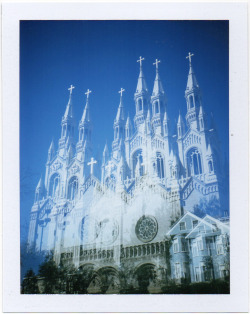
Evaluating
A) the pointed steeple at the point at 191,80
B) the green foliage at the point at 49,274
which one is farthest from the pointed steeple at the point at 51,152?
the pointed steeple at the point at 191,80

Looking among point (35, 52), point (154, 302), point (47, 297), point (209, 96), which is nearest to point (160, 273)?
point (154, 302)

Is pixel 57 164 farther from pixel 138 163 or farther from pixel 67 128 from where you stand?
pixel 138 163

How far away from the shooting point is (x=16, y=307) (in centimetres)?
638

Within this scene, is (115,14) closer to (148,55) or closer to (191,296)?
(148,55)

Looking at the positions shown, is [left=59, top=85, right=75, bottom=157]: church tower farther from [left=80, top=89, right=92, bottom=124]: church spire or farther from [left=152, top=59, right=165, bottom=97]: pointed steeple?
[left=152, top=59, right=165, bottom=97]: pointed steeple

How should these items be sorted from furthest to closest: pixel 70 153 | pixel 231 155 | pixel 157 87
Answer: pixel 70 153 < pixel 157 87 < pixel 231 155

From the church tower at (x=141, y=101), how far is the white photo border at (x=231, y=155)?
3.15 feet

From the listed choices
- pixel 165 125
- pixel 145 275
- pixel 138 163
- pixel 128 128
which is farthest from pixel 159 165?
pixel 145 275

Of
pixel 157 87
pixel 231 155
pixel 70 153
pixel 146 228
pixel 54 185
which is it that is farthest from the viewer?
pixel 70 153

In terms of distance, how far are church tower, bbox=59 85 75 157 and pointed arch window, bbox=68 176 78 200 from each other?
17.4 inches

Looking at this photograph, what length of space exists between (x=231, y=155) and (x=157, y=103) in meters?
1.42

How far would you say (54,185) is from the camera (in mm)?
7043

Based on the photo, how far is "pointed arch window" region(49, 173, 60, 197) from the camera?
6.98 metres


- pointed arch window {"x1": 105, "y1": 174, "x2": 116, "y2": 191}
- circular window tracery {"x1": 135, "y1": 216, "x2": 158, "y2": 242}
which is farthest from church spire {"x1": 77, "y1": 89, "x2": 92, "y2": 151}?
circular window tracery {"x1": 135, "y1": 216, "x2": 158, "y2": 242}
